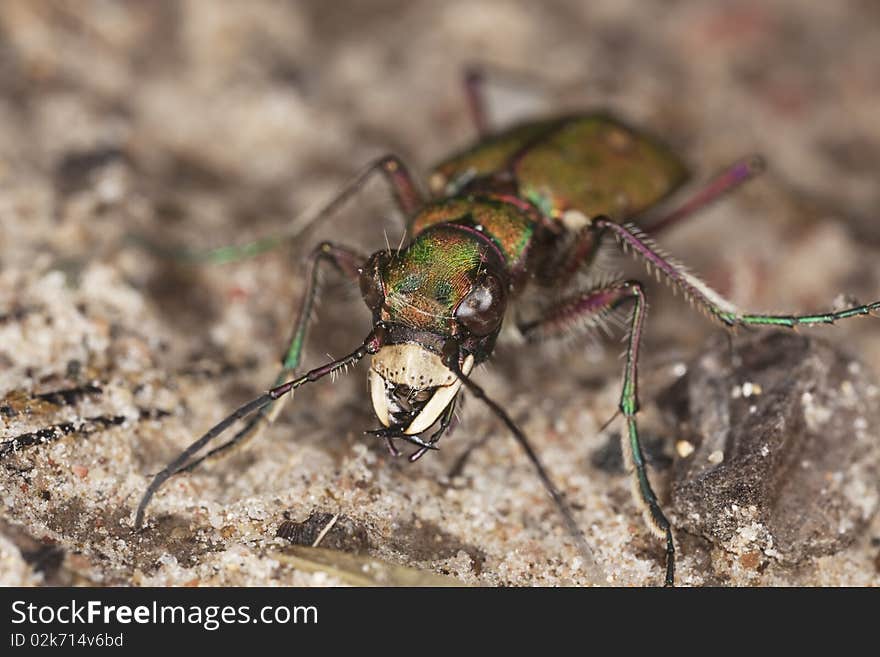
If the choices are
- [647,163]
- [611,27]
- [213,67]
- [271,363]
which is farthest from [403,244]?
[611,27]

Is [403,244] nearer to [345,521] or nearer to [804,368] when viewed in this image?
[345,521]

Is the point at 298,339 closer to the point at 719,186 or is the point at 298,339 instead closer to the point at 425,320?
the point at 425,320

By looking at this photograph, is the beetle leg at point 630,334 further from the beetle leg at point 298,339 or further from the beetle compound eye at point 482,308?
the beetle leg at point 298,339

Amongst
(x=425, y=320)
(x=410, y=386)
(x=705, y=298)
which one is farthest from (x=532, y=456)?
(x=705, y=298)

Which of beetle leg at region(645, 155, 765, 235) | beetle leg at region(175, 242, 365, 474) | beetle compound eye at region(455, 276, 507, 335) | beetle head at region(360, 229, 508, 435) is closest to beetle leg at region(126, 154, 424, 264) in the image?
beetle leg at region(175, 242, 365, 474)

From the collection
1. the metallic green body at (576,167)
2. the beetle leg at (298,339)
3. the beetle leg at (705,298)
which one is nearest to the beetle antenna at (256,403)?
the beetle leg at (298,339)

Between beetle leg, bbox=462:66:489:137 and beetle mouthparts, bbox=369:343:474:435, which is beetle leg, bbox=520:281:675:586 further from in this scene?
beetle leg, bbox=462:66:489:137
